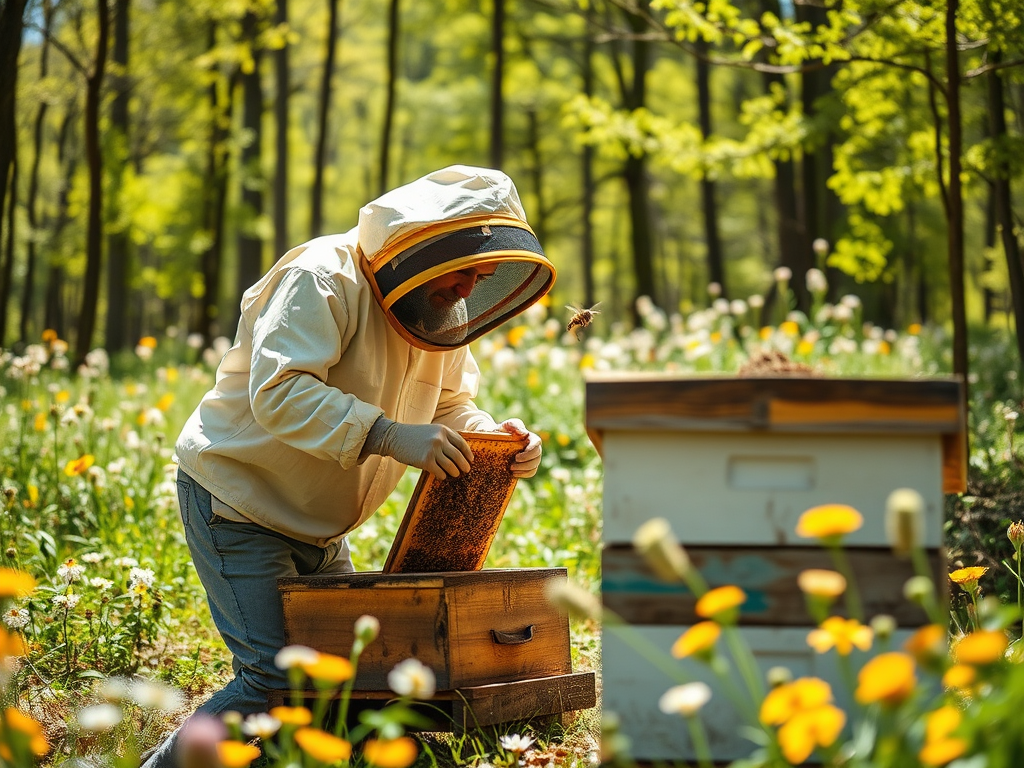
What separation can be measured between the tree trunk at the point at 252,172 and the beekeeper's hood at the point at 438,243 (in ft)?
37.7

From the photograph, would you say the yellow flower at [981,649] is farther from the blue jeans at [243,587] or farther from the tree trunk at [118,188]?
the tree trunk at [118,188]

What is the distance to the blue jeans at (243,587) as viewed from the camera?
2.69m

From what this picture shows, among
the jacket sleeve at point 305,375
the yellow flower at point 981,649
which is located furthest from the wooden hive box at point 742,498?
the jacket sleeve at point 305,375

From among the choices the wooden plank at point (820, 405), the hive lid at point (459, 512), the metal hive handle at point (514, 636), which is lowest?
the metal hive handle at point (514, 636)

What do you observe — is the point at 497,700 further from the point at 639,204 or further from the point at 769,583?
the point at 639,204

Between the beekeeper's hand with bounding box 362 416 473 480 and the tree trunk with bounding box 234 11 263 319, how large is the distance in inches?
466

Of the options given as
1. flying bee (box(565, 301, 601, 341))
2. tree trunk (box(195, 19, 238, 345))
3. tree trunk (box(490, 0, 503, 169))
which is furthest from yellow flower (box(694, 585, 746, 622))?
tree trunk (box(195, 19, 238, 345))

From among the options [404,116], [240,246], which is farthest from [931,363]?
[404,116]

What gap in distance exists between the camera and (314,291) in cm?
263

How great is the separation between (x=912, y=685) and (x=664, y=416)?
Answer: 2.06ft

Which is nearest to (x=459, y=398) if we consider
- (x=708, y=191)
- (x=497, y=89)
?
(x=497, y=89)

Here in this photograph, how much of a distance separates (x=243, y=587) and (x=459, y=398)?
98 centimetres

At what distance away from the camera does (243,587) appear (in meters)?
2.80

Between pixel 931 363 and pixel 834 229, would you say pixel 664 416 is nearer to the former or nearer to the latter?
pixel 931 363
